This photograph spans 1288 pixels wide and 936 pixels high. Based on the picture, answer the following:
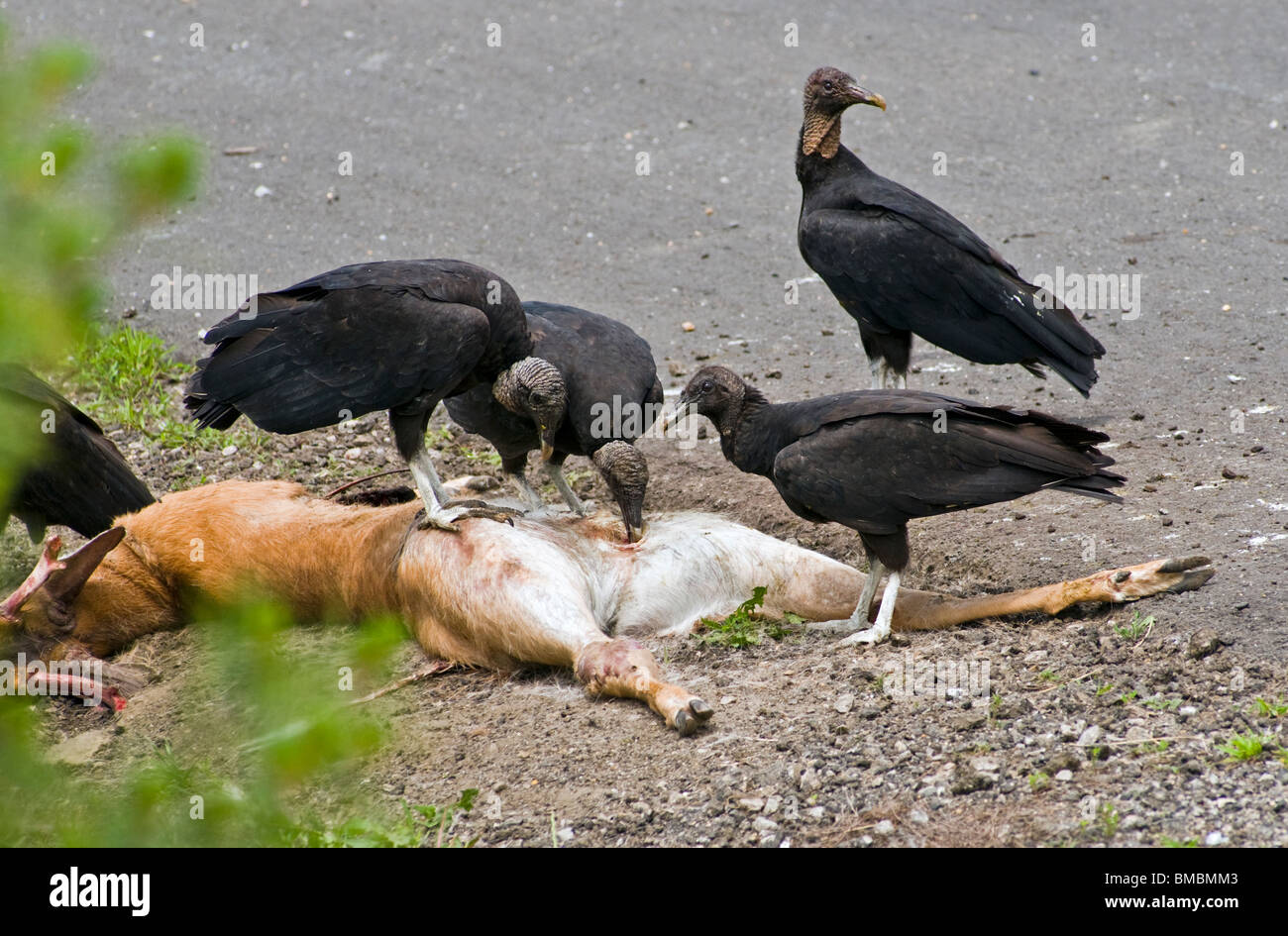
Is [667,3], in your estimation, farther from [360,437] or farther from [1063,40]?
[360,437]

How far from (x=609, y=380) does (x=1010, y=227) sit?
13.7ft

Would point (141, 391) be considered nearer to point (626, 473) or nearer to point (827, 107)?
point (626, 473)

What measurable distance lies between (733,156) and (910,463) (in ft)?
18.5

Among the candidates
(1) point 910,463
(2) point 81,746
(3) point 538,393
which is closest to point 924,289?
(1) point 910,463

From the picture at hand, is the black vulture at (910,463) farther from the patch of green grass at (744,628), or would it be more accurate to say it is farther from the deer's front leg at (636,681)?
the deer's front leg at (636,681)

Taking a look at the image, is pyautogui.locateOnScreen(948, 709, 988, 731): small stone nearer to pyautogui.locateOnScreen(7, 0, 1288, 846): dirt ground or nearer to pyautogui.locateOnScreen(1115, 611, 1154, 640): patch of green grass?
pyautogui.locateOnScreen(7, 0, 1288, 846): dirt ground

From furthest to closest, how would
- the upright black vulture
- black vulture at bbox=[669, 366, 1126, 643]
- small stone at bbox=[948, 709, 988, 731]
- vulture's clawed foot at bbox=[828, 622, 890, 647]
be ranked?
the upright black vulture → vulture's clawed foot at bbox=[828, 622, 890, 647] → black vulture at bbox=[669, 366, 1126, 643] → small stone at bbox=[948, 709, 988, 731]

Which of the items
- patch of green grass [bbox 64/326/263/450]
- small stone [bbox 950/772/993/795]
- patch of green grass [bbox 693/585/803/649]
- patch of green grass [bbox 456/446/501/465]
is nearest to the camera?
small stone [bbox 950/772/993/795]

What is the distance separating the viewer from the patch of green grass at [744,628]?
4434 millimetres

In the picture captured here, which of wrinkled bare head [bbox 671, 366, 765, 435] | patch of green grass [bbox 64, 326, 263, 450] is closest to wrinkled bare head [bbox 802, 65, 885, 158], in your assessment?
wrinkled bare head [bbox 671, 366, 765, 435]

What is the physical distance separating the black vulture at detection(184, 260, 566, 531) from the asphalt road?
1816 mm

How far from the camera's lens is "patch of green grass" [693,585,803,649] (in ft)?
14.5

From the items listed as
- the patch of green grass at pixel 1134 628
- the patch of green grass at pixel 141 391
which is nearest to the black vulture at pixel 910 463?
the patch of green grass at pixel 1134 628

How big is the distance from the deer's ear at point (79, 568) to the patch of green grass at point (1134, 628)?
3340 mm
